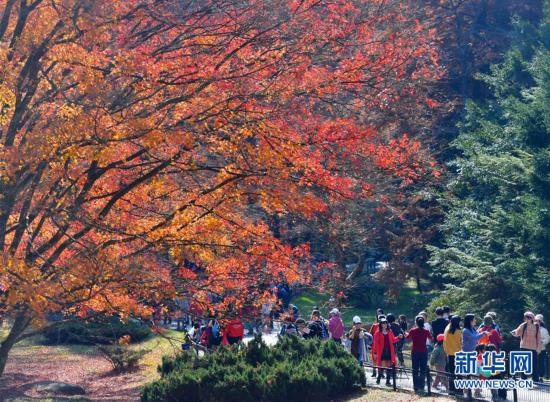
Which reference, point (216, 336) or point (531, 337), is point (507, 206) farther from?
point (216, 336)

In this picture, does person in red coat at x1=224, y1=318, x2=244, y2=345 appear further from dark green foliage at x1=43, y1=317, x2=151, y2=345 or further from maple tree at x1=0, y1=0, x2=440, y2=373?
dark green foliage at x1=43, y1=317, x2=151, y2=345

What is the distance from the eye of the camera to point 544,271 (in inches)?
774

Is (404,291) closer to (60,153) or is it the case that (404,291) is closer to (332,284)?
(332,284)

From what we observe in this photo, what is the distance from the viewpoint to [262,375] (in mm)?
14148

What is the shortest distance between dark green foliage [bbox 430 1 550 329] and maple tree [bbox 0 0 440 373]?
26.2 ft

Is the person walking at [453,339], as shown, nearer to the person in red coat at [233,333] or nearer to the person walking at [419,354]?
the person walking at [419,354]

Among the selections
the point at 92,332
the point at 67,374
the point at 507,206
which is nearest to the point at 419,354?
the point at 507,206

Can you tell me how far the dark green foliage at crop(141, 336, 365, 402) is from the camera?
1400 cm

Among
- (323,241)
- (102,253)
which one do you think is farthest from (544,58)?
(102,253)

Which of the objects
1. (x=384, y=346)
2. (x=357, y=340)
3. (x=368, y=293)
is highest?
(x=368, y=293)

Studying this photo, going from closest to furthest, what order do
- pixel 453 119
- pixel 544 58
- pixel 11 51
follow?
pixel 11 51
pixel 544 58
pixel 453 119

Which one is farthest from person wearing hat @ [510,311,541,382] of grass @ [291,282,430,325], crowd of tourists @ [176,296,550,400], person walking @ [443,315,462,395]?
grass @ [291,282,430,325]

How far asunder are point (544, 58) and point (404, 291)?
1967cm

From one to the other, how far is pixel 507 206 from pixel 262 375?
1248 centimetres
